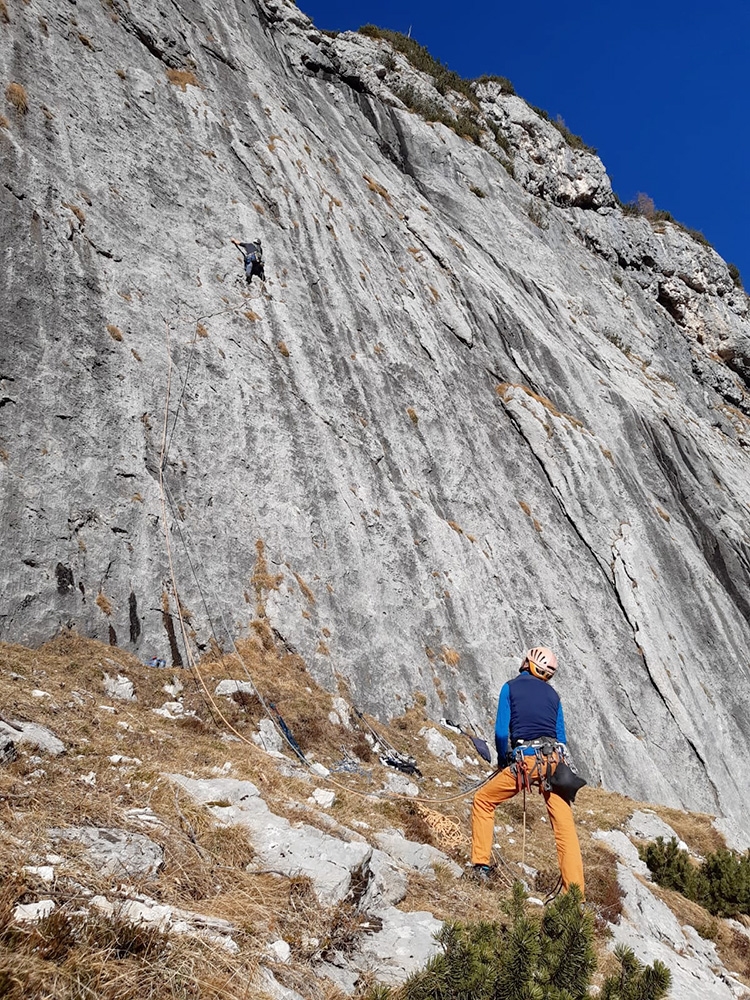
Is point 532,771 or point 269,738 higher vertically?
point 532,771

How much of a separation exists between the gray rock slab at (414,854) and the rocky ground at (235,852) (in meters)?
0.03

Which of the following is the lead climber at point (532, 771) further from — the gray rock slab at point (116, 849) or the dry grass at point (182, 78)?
the dry grass at point (182, 78)

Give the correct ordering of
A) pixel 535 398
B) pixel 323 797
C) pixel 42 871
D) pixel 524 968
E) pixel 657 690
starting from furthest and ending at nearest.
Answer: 1. pixel 535 398
2. pixel 657 690
3. pixel 323 797
4. pixel 42 871
5. pixel 524 968

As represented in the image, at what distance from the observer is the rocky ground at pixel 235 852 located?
370 cm

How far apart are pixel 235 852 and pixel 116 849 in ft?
3.98

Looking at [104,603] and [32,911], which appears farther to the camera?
[104,603]

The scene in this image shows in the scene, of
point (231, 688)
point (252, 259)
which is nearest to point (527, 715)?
point (231, 688)

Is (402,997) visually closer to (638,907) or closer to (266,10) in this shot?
(638,907)

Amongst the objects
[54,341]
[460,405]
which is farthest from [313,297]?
[54,341]

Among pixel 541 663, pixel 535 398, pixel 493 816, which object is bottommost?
pixel 493 816

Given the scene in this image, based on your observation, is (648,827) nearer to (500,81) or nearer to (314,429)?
(314,429)

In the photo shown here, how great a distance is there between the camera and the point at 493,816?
6.95m

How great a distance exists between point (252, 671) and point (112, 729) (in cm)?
436

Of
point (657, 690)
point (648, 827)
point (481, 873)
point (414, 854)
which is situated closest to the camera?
point (481, 873)
